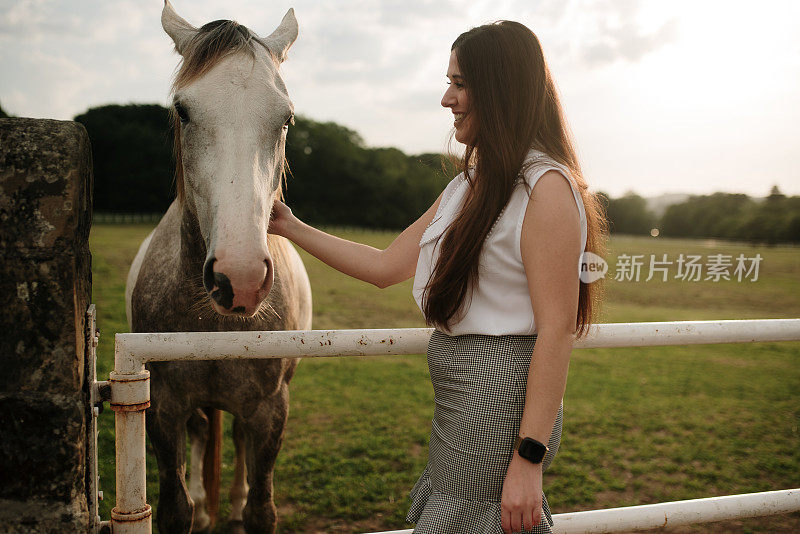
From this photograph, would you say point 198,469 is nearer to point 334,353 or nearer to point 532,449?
point 334,353

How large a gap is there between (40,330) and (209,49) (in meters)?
1.19

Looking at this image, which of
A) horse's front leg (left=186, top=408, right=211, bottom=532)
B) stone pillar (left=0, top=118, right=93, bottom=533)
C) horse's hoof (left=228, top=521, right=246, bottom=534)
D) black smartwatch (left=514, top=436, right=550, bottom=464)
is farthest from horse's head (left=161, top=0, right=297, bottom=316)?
horse's hoof (left=228, top=521, right=246, bottom=534)

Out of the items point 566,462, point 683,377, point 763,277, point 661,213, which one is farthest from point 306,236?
point 661,213

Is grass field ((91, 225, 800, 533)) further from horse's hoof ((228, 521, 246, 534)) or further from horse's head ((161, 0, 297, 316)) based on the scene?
horse's head ((161, 0, 297, 316))

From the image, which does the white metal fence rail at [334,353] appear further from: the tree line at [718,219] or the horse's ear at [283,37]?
the tree line at [718,219]

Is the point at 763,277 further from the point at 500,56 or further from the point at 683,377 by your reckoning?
the point at 500,56

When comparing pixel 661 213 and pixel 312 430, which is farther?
pixel 661 213

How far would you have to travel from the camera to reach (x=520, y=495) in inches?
48.8

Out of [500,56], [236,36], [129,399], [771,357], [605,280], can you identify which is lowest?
[771,357]

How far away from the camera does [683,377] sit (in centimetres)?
899

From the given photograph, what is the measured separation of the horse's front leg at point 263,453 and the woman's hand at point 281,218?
925 millimetres

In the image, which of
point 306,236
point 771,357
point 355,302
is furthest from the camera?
point 355,302

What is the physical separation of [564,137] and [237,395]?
175 cm

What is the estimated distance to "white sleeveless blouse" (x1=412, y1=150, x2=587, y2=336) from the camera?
128 centimetres
